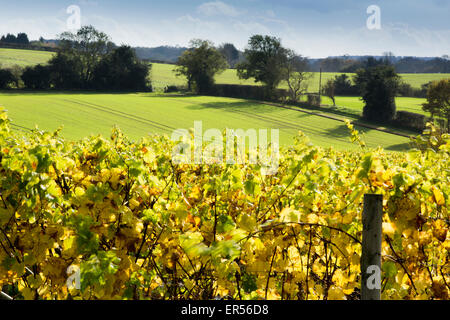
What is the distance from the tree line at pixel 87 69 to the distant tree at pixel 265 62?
15.9m

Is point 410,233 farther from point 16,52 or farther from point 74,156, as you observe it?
point 16,52

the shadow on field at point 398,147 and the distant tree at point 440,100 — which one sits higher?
the distant tree at point 440,100

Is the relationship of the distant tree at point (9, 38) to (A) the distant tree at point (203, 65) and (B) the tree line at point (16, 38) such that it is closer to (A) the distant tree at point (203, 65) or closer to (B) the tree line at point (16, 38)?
(B) the tree line at point (16, 38)

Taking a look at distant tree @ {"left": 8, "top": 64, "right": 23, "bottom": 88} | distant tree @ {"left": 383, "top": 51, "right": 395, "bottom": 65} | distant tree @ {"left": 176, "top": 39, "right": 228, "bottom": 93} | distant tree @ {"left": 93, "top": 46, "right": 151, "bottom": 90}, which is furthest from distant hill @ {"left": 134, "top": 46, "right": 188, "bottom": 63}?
distant tree @ {"left": 8, "top": 64, "right": 23, "bottom": 88}

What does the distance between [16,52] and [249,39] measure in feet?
142

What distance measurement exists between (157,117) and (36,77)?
70.8 ft

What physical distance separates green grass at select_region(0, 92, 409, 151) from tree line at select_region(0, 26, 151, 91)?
4.48 meters

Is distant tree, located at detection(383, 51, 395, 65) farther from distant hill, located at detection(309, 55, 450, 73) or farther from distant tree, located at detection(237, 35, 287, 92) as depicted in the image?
distant tree, located at detection(237, 35, 287, 92)

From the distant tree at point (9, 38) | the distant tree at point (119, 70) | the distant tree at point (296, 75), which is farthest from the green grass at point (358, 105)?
the distant tree at point (9, 38)

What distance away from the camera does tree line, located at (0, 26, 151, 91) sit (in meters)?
50.5

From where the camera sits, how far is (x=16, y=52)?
70.9 metres

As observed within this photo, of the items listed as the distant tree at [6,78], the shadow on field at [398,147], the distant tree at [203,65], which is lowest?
the shadow on field at [398,147]

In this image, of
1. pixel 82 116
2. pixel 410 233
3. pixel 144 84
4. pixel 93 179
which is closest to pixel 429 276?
pixel 410 233

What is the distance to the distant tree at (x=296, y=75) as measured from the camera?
180 ft
